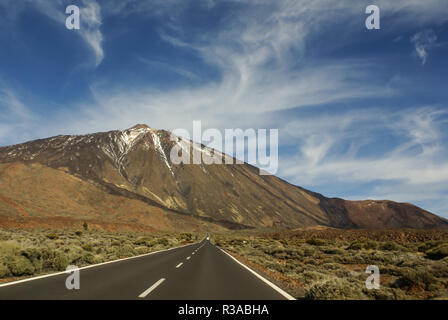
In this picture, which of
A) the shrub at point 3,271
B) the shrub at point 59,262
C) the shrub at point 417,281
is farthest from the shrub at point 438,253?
the shrub at point 3,271

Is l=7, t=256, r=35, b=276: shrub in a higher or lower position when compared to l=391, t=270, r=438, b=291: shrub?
higher

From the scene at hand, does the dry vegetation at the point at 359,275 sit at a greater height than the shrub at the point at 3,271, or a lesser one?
lesser

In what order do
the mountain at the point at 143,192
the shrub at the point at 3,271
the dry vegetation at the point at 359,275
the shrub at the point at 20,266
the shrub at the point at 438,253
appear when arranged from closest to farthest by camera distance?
the dry vegetation at the point at 359,275
the shrub at the point at 3,271
the shrub at the point at 20,266
the shrub at the point at 438,253
the mountain at the point at 143,192

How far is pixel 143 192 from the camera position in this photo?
15238cm

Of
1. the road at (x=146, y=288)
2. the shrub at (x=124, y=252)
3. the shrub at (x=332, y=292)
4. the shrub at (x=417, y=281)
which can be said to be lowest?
the shrub at (x=124, y=252)

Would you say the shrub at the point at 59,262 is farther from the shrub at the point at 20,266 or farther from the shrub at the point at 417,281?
the shrub at the point at 417,281

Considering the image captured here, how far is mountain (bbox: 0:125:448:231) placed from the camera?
95.3 meters

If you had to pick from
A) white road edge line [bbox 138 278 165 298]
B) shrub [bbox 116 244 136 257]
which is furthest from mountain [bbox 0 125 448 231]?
white road edge line [bbox 138 278 165 298]

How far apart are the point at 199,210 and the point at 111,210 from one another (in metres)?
61.2

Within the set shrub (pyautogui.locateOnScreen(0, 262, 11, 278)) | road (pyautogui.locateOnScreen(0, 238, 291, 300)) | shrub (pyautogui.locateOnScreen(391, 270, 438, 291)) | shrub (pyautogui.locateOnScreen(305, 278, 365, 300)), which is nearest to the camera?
shrub (pyautogui.locateOnScreen(305, 278, 365, 300))

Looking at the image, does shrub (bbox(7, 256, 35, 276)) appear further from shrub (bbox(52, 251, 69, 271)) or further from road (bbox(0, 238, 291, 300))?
road (bbox(0, 238, 291, 300))


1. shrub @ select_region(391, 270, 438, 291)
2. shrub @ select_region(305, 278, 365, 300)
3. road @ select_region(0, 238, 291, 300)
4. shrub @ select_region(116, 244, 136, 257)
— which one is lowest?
shrub @ select_region(116, 244, 136, 257)

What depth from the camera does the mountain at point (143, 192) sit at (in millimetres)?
95312
